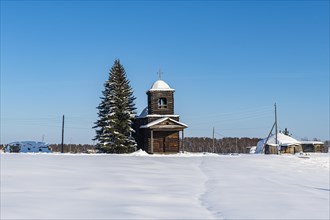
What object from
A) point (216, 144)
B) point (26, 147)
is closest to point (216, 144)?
point (216, 144)

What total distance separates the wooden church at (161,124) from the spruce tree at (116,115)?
1762 mm

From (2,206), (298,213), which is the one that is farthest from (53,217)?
(298,213)

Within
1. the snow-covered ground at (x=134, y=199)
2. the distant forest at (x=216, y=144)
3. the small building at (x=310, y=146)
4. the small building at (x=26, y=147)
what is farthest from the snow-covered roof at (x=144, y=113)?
the distant forest at (x=216, y=144)

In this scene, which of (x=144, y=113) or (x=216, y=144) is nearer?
(x=144, y=113)

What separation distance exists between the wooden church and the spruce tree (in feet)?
5.78

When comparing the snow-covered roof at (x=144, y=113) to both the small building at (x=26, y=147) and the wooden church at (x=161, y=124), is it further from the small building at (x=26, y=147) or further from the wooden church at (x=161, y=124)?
the small building at (x=26, y=147)

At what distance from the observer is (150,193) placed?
9242 millimetres

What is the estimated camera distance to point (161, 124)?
133 feet

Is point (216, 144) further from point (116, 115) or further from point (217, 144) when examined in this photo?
point (116, 115)

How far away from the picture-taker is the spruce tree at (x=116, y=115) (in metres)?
40.3

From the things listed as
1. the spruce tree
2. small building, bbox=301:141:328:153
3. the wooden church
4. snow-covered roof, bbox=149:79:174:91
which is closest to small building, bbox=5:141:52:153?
the spruce tree

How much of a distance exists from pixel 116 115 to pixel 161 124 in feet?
16.6

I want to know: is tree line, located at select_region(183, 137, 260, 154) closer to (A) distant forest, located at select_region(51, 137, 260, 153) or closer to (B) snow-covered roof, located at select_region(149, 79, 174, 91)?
(A) distant forest, located at select_region(51, 137, 260, 153)

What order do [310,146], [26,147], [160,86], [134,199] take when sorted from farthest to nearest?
1. [310,146]
2. [26,147]
3. [160,86]
4. [134,199]
